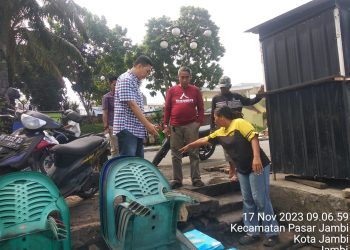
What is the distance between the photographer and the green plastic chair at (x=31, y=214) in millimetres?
2266

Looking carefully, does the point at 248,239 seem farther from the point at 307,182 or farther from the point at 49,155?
the point at 49,155

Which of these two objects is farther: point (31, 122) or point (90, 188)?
point (90, 188)

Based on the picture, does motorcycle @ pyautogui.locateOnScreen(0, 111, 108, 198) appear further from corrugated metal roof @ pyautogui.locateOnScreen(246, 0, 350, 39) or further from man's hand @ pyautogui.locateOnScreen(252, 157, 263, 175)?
corrugated metal roof @ pyautogui.locateOnScreen(246, 0, 350, 39)

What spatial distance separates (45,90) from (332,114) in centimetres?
2823

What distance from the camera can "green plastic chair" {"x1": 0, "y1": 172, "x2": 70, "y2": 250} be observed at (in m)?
2.27

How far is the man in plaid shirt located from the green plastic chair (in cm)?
144

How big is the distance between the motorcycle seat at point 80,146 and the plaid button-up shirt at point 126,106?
19.7 inches

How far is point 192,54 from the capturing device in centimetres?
2461

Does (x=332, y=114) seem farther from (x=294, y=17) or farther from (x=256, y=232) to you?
(x=256, y=232)

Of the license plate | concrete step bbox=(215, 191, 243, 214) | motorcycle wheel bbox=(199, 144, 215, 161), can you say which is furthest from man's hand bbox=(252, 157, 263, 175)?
motorcycle wheel bbox=(199, 144, 215, 161)

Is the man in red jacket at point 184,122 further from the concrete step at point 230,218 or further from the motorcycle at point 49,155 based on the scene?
the motorcycle at point 49,155

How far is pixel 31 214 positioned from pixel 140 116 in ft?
5.72

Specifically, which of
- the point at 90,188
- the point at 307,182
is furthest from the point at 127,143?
the point at 307,182

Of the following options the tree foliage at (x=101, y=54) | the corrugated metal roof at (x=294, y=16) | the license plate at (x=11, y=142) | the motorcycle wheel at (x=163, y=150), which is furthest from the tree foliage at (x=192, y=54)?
the license plate at (x=11, y=142)
